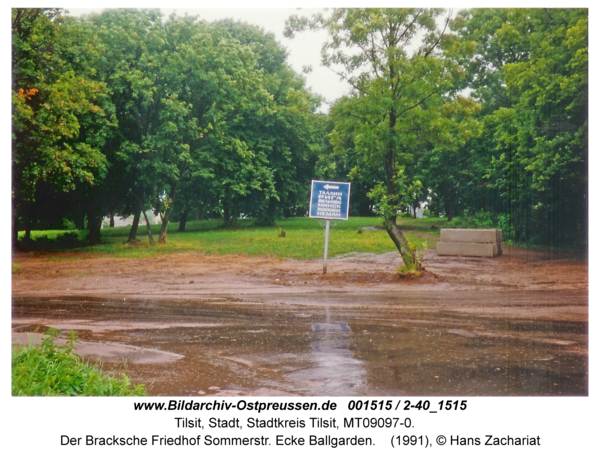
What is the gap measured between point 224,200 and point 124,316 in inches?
976

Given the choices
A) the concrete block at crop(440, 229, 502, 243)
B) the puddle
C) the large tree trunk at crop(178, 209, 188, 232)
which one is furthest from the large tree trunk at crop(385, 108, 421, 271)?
the large tree trunk at crop(178, 209, 188, 232)

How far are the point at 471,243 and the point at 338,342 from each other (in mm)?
13963

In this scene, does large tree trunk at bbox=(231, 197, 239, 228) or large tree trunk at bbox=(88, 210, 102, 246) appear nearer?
large tree trunk at bbox=(88, 210, 102, 246)

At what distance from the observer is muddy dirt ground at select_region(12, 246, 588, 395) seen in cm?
527

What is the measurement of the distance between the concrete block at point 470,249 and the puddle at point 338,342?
843 centimetres

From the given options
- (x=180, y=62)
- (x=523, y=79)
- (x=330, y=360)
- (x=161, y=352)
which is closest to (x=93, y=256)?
(x=180, y=62)

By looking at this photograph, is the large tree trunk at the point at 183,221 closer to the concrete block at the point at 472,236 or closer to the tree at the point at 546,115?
the concrete block at the point at 472,236

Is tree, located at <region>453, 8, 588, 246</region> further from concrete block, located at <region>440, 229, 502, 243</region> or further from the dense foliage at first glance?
concrete block, located at <region>440, 229, 502, 243</region>

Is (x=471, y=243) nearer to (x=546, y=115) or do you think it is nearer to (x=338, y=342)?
(x=546, y=115)

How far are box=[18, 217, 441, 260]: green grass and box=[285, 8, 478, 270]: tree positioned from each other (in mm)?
2203

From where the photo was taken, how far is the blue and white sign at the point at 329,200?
1475 centimetres

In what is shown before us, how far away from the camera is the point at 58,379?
15.1ft

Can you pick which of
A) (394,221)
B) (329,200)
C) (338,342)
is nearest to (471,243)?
(394,221)

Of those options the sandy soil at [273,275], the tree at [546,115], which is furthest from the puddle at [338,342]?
the tree at [546,115]
